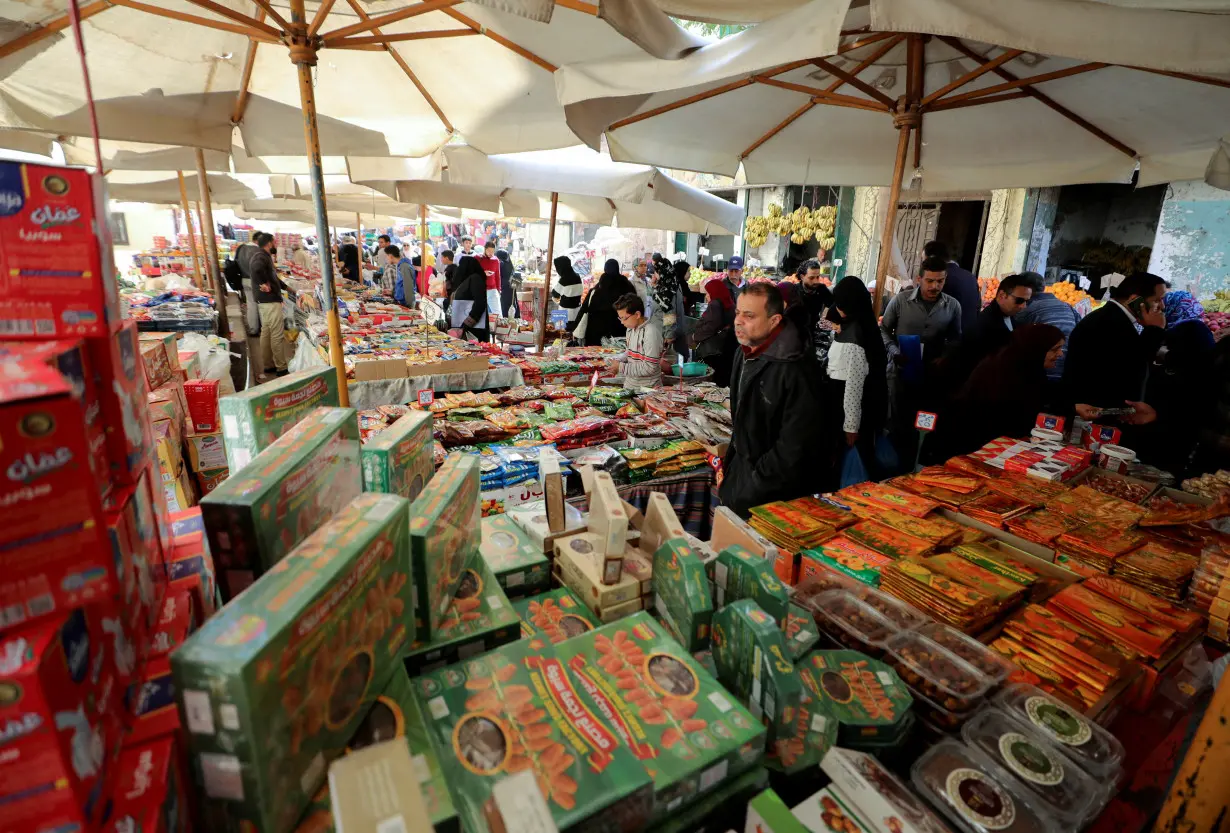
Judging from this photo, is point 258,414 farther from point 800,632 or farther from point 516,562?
point 800,632

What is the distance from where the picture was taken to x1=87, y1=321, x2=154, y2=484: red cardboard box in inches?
38.7

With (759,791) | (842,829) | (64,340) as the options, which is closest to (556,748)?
(759,791)

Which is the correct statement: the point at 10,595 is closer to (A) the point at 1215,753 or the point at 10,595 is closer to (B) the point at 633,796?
(B) the point at 633,796

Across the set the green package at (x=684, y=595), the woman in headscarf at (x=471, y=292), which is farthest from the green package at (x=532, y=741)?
the woman in headscarf at (x=471, y=292)

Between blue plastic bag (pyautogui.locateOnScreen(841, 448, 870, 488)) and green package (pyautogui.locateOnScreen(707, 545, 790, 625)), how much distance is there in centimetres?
Result: 287

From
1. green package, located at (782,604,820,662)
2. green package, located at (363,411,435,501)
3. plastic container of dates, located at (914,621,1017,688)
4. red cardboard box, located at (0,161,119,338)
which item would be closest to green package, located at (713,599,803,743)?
green package, located at (782,604,820,662)

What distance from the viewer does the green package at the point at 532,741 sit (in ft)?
3.27

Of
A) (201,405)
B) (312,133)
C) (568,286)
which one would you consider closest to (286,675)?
(201,405)

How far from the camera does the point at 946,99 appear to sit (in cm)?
421

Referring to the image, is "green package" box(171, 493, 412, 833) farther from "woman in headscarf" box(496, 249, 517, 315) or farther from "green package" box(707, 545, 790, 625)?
"woman in headscarf" box(496, 249, 517, 315)

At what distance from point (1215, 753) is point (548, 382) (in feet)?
17.7

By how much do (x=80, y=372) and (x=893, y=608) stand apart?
2.22 meters

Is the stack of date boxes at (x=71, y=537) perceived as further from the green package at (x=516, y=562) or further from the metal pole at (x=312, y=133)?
the metal pole at (x=312, y=133)

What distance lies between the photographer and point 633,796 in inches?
40.1
